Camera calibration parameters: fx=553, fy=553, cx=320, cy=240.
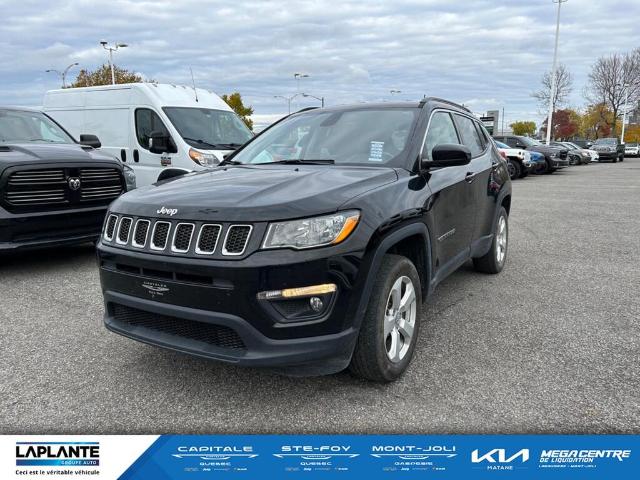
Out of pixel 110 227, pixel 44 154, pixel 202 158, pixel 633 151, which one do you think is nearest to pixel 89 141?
pixel 44 154

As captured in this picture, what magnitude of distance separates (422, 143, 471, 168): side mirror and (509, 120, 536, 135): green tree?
12053cm

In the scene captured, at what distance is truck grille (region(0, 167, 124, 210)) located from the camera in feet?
17.9

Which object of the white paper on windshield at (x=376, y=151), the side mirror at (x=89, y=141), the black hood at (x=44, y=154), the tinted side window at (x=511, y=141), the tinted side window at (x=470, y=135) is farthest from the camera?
the tinted side window at (x=511, y=141)

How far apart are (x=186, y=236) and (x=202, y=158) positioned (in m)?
6.11

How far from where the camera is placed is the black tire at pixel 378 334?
294 centimetres

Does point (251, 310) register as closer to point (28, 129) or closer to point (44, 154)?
point (44, 154)

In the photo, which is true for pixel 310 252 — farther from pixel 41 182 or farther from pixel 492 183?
pixel 41 182

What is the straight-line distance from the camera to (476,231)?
4809mm

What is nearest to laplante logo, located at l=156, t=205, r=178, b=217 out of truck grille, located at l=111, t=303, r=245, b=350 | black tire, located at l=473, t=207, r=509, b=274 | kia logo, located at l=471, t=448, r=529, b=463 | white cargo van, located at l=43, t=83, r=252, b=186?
truck grille, located at l=111, t=303, r=245, b=350

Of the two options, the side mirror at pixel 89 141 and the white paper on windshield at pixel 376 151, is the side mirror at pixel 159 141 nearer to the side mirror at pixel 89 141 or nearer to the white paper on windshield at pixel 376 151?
the side mirror at pixel 89 141

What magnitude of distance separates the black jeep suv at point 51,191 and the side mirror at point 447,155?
3.89 m

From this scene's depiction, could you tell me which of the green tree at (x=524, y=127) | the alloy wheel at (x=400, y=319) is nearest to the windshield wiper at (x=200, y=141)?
the alloy wheel at (x=400, y=319)

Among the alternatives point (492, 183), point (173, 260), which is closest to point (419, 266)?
point (173, 260)

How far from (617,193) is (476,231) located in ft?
39.8
